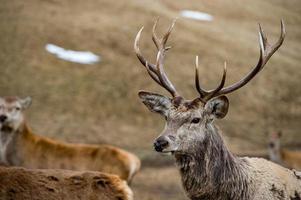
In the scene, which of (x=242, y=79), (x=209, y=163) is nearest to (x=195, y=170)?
(x=209, y=163)

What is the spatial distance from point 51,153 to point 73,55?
422 inches

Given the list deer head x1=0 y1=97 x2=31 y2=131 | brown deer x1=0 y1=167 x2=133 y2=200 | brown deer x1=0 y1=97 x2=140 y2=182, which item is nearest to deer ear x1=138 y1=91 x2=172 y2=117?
brown deer x1=0 y1=167 x2=133 y2=200

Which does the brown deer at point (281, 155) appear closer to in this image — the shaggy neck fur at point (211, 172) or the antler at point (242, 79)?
the antler at point (242, 79)

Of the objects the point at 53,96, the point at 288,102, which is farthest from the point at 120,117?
the point at 288,102

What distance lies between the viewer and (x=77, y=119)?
63.6ft

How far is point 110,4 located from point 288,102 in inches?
307

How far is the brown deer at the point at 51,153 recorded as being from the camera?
38.5 ft

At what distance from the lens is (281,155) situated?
18.2m

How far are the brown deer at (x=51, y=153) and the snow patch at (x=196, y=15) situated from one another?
1591 cm

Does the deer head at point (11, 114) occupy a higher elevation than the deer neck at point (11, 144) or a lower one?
higher

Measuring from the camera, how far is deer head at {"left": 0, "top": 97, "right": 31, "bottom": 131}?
1249 centimetres

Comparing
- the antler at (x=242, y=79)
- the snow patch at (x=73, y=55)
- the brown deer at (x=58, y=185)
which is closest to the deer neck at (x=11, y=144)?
the brown deer at (x=58, y=185)

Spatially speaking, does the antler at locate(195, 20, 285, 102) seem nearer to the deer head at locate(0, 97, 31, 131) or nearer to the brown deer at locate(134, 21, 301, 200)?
the brown deer at locate(134, 21, 301, 200)

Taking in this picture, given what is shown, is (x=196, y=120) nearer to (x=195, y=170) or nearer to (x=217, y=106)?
(x=217, y=106)
